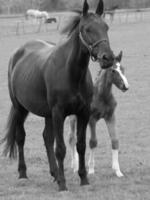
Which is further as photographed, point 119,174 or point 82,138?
point 119,174

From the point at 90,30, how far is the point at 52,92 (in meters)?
0.92

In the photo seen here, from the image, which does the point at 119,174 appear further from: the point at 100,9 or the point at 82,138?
the point at 100,9

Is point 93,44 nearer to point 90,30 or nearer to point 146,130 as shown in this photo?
point 90,30

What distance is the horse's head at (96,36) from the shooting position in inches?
235

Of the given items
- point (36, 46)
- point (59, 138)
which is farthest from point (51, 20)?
point (59, 138)

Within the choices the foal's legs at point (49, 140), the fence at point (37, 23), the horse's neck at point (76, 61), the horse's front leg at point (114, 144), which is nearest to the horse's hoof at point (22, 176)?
the foal's legs at point (49, 140)

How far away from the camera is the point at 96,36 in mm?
6172

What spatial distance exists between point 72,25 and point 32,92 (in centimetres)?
113

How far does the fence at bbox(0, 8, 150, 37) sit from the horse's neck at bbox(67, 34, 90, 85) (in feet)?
120

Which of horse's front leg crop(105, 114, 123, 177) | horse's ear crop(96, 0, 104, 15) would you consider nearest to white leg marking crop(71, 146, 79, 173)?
horse's front leg crop(105, 114, 123, 177)

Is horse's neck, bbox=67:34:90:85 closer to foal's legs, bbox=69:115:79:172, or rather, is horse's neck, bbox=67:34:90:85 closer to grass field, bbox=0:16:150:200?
grass field, bbox=0:16:150:200

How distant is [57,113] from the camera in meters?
6.62

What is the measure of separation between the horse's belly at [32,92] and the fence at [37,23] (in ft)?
117

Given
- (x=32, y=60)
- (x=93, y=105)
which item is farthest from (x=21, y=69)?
(x=93, y=105)
